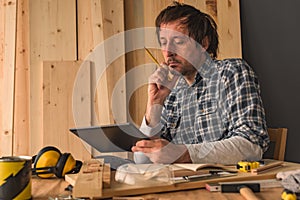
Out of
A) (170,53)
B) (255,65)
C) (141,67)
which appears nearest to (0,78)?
(141,67)

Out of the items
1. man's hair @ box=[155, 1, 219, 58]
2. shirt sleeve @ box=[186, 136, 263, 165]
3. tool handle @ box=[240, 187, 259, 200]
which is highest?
man's hair @ box=[155, 1, 219, 58]

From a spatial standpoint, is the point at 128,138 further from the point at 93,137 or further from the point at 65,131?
the point at 65,131

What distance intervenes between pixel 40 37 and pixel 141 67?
62 cm

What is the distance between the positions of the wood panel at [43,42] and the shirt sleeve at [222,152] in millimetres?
1362

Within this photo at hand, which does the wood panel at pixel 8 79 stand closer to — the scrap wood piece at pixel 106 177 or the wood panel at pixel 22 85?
the wood panel at pixel 22 85

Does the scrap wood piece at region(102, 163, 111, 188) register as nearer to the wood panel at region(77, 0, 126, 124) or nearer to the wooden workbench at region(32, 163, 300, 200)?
the wooden workbench at region(32, 163, 300, 200)

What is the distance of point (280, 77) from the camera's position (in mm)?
2330

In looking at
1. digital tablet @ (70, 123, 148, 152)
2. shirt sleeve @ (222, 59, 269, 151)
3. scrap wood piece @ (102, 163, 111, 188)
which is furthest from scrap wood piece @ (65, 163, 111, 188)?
shirt sleeve @ (222, 59, 269, 151)

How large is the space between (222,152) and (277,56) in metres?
1.25

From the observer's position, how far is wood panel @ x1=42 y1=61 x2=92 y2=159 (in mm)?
2348

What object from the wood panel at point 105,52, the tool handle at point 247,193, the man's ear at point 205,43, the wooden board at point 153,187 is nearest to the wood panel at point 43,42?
the wood panel at point 105,52

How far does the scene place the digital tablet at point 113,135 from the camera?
1260 mm

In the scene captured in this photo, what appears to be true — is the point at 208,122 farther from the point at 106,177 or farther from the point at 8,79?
Answer: the point at 8,79

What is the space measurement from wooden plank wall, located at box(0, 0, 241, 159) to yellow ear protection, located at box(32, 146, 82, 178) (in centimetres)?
115
